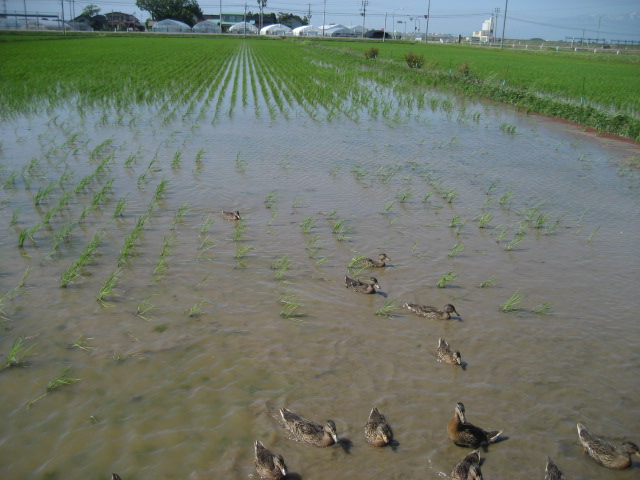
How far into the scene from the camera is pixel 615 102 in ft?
62.6

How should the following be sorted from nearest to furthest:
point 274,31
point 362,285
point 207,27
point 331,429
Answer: point 331,429, point 362,285, point 207,27, point 274,31

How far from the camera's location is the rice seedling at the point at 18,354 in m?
4.23

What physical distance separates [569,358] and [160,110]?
13994 mm

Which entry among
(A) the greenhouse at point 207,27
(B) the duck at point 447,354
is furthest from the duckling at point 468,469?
(A) the greenhouse at point 207,27

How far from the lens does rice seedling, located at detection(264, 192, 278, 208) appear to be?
822 centimetres

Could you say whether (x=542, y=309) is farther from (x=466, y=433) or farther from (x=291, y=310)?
(x=291, y=310)

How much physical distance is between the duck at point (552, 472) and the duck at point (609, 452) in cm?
36

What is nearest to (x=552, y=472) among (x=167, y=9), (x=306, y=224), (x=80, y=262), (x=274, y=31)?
(x=306, y=224)

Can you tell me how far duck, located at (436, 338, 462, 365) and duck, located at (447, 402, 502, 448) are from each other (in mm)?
837

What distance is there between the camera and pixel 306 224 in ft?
24.4

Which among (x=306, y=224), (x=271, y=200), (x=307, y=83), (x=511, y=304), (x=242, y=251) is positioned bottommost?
(x=511, y=304)

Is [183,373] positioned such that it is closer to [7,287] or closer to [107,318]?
[107,318]

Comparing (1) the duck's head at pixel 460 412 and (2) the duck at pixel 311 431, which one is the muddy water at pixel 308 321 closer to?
(2) the duck at pixel 311 431

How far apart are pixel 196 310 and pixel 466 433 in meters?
2.86
